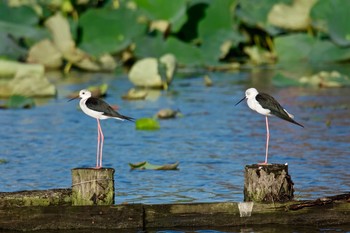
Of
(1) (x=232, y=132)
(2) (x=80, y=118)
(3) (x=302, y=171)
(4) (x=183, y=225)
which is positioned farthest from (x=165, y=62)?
(4) (x=183, y=225)

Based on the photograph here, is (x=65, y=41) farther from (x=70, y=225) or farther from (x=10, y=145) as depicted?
(x=70, y=225)

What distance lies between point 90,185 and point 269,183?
1.33 metres

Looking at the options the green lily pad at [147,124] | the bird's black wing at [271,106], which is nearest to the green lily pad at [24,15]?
the green lily pad at [147,124]

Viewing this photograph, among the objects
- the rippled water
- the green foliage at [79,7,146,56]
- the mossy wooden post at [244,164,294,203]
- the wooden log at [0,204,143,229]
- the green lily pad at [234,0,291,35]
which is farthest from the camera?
the green lily pad at [234,0,291,35]

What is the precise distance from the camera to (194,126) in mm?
13836

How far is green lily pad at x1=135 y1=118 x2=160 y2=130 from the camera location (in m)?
13.5

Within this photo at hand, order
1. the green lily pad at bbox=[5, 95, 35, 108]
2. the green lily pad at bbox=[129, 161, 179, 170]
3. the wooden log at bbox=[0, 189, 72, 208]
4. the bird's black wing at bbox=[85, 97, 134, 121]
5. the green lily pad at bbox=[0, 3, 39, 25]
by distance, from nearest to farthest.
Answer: the wooden log at bbox=[0, 189, 72, 208] < the bird's black wing at bbox=[85, 97, 134, 121] < the green lily pad at bbox=[129, 161, 179, 170] < the green lily pad at bbox=[5, 95, 35, 108] < the green lily pad at bbox=[0, 3, 39, 25]

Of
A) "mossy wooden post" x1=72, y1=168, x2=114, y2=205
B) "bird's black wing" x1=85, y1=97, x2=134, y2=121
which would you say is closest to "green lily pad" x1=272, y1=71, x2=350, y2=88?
"bird's black wing" x1=85, y1=97, x2=134, y2=121

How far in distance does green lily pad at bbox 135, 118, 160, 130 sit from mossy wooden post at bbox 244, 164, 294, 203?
227 inches

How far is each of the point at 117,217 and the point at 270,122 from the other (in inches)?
265

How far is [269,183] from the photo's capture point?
7766 mm

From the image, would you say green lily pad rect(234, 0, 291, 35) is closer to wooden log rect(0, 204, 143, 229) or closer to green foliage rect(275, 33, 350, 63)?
green foliage rect(275, 33, 350, 63)

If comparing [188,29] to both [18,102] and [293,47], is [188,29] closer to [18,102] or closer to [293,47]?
[293,47]

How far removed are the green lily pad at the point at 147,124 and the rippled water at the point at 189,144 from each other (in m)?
0.11
